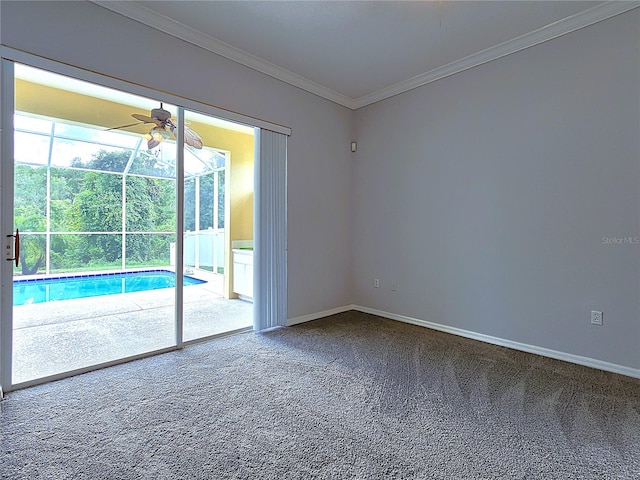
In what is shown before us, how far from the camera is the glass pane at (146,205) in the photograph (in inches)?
148

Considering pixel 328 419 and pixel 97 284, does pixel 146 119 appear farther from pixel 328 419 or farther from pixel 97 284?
pixel 328 419

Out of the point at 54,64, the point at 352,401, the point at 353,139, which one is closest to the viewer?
the point at 352,401

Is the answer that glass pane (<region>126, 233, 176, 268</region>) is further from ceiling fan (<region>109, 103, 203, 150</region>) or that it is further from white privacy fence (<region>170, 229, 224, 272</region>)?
ceiling fan (<region>109, 103, 203, 150</region>)

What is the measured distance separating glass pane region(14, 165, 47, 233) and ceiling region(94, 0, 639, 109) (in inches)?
64.6

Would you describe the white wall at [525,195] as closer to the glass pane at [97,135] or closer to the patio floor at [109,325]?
the patio floor at [109,325]

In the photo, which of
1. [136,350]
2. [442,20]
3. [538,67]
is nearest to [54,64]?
[136,350]

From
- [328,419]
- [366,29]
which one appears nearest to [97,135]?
[366,29]

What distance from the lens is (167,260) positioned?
384cm

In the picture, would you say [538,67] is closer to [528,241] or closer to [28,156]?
[528,241]

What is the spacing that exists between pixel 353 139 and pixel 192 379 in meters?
3.56

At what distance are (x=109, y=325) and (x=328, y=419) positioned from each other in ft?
10.1

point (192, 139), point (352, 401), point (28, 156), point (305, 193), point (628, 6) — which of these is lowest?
point (352, 401)

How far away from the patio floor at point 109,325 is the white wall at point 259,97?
1124 mm

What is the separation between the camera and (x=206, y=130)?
4711mm
